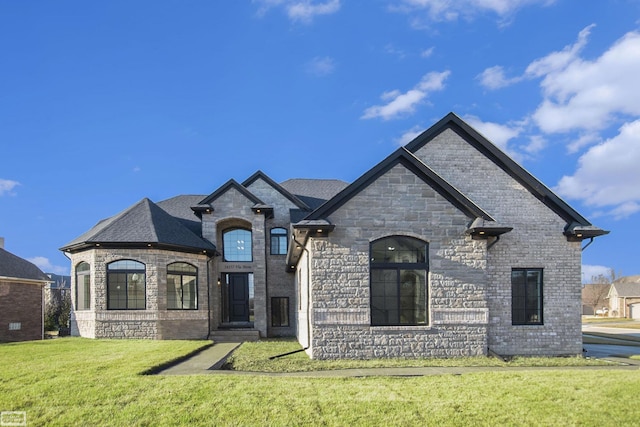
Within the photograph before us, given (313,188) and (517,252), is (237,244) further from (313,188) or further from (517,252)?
(517,252)

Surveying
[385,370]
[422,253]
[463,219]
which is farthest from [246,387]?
[463,219]

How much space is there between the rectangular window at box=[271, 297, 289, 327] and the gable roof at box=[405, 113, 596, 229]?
10662mm

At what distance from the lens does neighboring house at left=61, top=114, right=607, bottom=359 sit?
1151 cm

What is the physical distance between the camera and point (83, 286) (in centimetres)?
1767

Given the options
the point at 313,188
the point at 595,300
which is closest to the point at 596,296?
the point at 595,300

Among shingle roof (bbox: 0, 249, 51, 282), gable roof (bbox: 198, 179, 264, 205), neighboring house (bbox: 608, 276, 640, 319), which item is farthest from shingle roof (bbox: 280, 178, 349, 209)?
neighboring house (bbox: 608, 276, 640, 319)

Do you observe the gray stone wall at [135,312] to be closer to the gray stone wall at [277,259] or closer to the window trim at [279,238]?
the gray stone wall at [277,259]

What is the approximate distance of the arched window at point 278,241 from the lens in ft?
69.3

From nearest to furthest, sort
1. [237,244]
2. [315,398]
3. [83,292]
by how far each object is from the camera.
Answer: [315,398]
[83,292]
[237,244]

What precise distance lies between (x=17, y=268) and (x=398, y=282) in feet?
58.8

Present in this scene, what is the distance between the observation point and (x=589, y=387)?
26.6 feet

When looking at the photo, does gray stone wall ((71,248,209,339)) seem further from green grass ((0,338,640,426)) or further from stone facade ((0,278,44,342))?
green grass ((0,338,640,426))

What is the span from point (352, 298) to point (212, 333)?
896cm

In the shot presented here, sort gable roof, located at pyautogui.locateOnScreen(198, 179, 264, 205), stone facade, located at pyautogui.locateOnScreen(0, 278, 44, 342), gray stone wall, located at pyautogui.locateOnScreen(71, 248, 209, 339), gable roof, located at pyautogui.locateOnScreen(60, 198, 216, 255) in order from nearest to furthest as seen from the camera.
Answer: gray stone wall, located at pyautogui.locateOnScreen(71, 248, 209, 339) → gable roof, located at pyautogui.locateOnScreen(60, 198, 216, 255) → stone facade, located at pyautogui.locateOnScreen(0, 278, 44, 342) → gable roof, located at pyautogui.locateOnScreen(198, 179, 264, 205)
